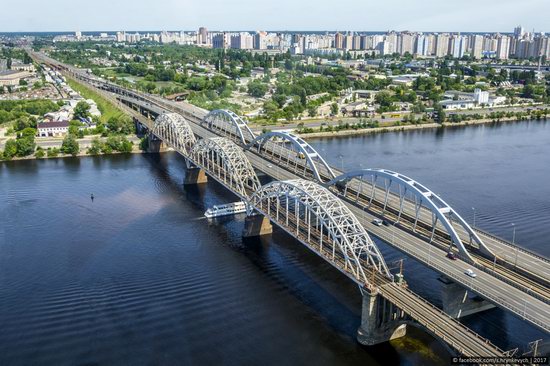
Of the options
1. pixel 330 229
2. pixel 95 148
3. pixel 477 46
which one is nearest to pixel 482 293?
pixel 330 229

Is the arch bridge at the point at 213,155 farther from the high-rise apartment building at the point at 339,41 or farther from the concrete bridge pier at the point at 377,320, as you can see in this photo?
the high-rise apartment building at the point at 339,41

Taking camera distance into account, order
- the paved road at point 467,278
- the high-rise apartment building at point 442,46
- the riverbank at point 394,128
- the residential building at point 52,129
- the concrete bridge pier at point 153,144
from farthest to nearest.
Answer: the high-rise apartment building at point 442,46 < the riverbank at point 394,128 < the residential building at point 52,129 < the concrete bridge pier at point 153,144 < the paved road at point 467,278

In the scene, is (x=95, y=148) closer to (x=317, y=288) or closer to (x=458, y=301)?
(x=317, y=288)

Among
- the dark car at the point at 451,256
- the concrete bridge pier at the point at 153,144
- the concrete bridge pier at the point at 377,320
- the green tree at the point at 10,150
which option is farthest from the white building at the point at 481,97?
the concrete bridge pier at the point at 377,320

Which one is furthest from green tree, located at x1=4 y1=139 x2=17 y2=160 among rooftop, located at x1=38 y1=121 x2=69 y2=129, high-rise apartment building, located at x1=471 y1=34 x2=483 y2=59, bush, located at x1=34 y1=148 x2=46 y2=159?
high-rise apartment building, located at x1=471 y1=34 x2=483 y2=59

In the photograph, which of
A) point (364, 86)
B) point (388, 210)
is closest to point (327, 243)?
point (388, 210)

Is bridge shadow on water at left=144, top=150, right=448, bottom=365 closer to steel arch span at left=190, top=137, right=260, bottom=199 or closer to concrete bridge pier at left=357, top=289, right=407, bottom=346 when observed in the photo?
concrete bridge pier at left=357, top=289, right=407, bottom=346
